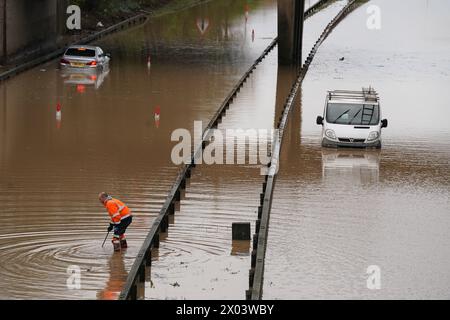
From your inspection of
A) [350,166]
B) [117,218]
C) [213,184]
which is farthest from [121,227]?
[350,166]

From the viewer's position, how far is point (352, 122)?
41.0 meters

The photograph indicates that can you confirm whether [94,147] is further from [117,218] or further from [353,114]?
[117,218]

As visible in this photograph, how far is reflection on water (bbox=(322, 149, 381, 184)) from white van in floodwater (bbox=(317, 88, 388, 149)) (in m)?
0.35

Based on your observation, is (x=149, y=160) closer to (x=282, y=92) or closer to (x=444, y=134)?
(x=444, y=134)

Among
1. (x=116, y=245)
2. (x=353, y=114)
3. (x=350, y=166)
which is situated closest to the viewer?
(x=116, y=245)

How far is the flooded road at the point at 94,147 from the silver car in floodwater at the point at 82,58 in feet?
1.61

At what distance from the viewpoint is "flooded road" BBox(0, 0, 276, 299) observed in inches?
1011

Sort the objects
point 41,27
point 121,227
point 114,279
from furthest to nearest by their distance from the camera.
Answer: point 41,27
point 121,227
point 114,279

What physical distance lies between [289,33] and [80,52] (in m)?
11.2

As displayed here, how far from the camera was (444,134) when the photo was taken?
4438 cm

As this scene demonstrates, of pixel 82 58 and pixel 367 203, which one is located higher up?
pixel 82 58

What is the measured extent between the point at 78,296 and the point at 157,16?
203ft

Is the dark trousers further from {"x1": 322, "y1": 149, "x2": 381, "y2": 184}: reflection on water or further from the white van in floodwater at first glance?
the white van in floodwater
